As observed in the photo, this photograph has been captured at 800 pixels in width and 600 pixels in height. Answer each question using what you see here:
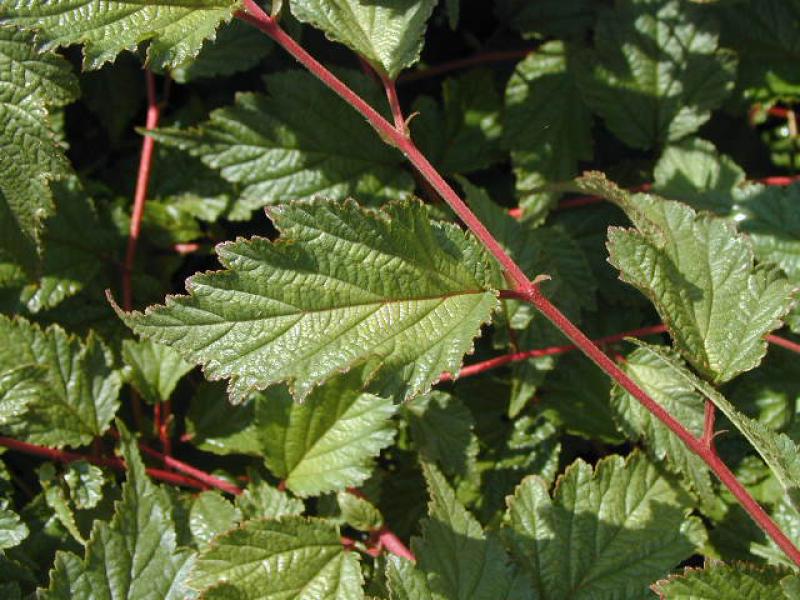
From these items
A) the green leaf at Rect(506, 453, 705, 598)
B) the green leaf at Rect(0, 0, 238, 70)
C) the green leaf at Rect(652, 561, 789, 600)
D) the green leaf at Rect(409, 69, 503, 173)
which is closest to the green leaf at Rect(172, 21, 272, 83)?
the green leaf at Rect(409, 69, 503, 173)

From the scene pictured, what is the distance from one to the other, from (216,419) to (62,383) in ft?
1.02

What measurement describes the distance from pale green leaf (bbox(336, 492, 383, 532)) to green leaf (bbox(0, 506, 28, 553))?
57 cm

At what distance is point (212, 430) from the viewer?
183 centimetres

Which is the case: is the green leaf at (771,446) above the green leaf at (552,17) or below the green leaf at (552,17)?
below

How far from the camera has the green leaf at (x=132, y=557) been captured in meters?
1.49

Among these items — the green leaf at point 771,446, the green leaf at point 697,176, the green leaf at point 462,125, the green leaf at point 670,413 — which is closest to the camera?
the green leaf at point 771,446

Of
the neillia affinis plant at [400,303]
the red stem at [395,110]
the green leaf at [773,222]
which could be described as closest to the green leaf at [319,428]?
the neillia affinis plant at [400,303]

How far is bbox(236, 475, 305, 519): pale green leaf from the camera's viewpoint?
1.66 meters

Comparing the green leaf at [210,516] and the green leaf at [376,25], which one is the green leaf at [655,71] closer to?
the green leaf at [376,25]

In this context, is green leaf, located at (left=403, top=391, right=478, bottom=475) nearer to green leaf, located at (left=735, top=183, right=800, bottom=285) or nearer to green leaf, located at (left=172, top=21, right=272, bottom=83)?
green leaf, located at (left=735, top=183, right=800, bottom=285)

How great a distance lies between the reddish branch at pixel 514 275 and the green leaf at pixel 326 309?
0.06 metres

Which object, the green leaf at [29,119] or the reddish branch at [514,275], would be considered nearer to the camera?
the reddish branch at [514,275]

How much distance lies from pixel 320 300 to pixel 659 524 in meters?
0.80

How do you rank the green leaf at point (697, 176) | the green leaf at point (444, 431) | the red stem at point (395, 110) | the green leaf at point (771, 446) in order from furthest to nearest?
the green leaf at point (697, 176) → the green leaf at point (444, 431) → the red stem at point (395, 110) → the green leaf at point (771, 446)
